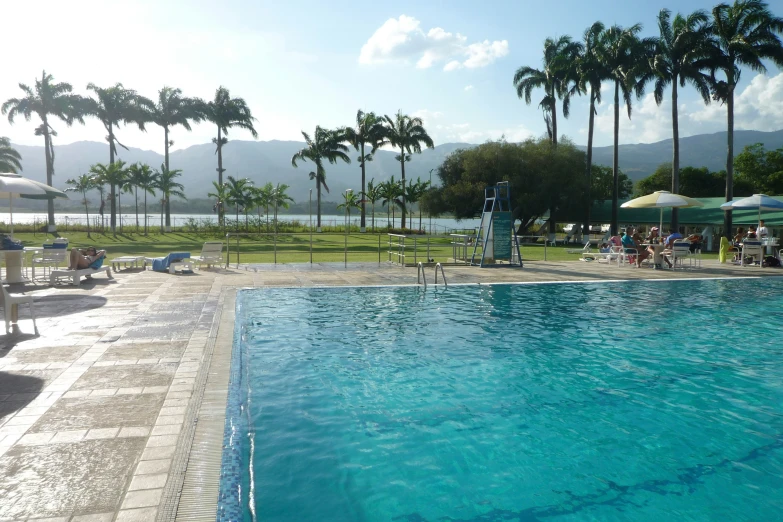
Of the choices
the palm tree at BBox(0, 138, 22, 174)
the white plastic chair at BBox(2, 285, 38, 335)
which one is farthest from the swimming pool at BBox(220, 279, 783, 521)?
the palm tree at BBox(0, 138, 22, 174)

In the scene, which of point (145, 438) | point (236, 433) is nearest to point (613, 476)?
point (236, 433)

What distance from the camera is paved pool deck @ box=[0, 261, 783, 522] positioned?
325 cm

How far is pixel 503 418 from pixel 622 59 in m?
40.0

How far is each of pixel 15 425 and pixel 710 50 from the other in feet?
125

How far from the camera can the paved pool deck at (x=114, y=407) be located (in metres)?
3.25

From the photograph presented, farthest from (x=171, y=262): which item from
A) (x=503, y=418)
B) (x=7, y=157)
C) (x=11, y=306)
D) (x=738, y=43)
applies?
(x=7, y=157)

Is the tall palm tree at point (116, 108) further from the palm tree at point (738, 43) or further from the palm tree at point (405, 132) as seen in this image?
the palm tree at point (738, 43)

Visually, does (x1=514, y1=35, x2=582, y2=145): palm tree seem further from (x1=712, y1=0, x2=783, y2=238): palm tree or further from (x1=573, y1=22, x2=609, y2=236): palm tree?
(x1=712, y1=0, x2=783, y2=238): palm tree

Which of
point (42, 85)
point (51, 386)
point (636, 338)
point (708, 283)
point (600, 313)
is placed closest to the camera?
point (51, 386)

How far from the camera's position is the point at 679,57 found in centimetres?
3375

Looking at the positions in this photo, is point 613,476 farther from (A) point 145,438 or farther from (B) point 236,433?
(A) point 145,438

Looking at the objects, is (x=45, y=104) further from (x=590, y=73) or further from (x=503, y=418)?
(x=503, y=418)

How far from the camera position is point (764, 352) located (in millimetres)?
7867

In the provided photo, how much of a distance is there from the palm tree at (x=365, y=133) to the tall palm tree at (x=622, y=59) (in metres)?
21.9
